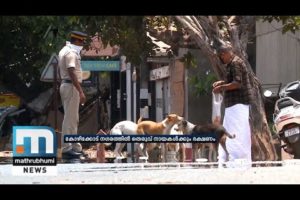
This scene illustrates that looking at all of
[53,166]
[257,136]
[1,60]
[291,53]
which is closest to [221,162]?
[257,136]

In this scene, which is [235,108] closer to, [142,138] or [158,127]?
[142,138]

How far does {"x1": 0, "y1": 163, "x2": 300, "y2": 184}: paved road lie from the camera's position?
25.8 feet

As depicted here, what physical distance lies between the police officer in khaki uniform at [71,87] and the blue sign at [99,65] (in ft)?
16.1

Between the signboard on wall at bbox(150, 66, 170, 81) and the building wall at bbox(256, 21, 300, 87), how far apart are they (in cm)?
223

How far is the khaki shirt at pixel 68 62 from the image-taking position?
32.2ft

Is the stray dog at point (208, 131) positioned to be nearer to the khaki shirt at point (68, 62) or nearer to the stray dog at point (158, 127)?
the stray dog at point (158, 127)

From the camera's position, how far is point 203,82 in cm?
1531

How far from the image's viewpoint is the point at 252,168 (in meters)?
8.98

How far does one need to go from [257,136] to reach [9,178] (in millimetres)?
4009

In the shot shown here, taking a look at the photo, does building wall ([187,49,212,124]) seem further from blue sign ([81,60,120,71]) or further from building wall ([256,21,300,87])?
A: blue sign ([81,60,120,71])

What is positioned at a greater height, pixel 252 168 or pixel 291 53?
pixel 291 53

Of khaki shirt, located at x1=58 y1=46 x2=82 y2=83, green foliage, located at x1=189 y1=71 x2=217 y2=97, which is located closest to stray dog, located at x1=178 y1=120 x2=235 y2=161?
khaki shirt, located at x1=58 y1=46 x2=82 y2=83

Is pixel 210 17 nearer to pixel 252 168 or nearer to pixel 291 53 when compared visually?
pixel 252 168

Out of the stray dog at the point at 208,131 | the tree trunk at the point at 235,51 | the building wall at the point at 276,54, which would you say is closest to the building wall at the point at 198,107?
the building wall at the point at 276,54
